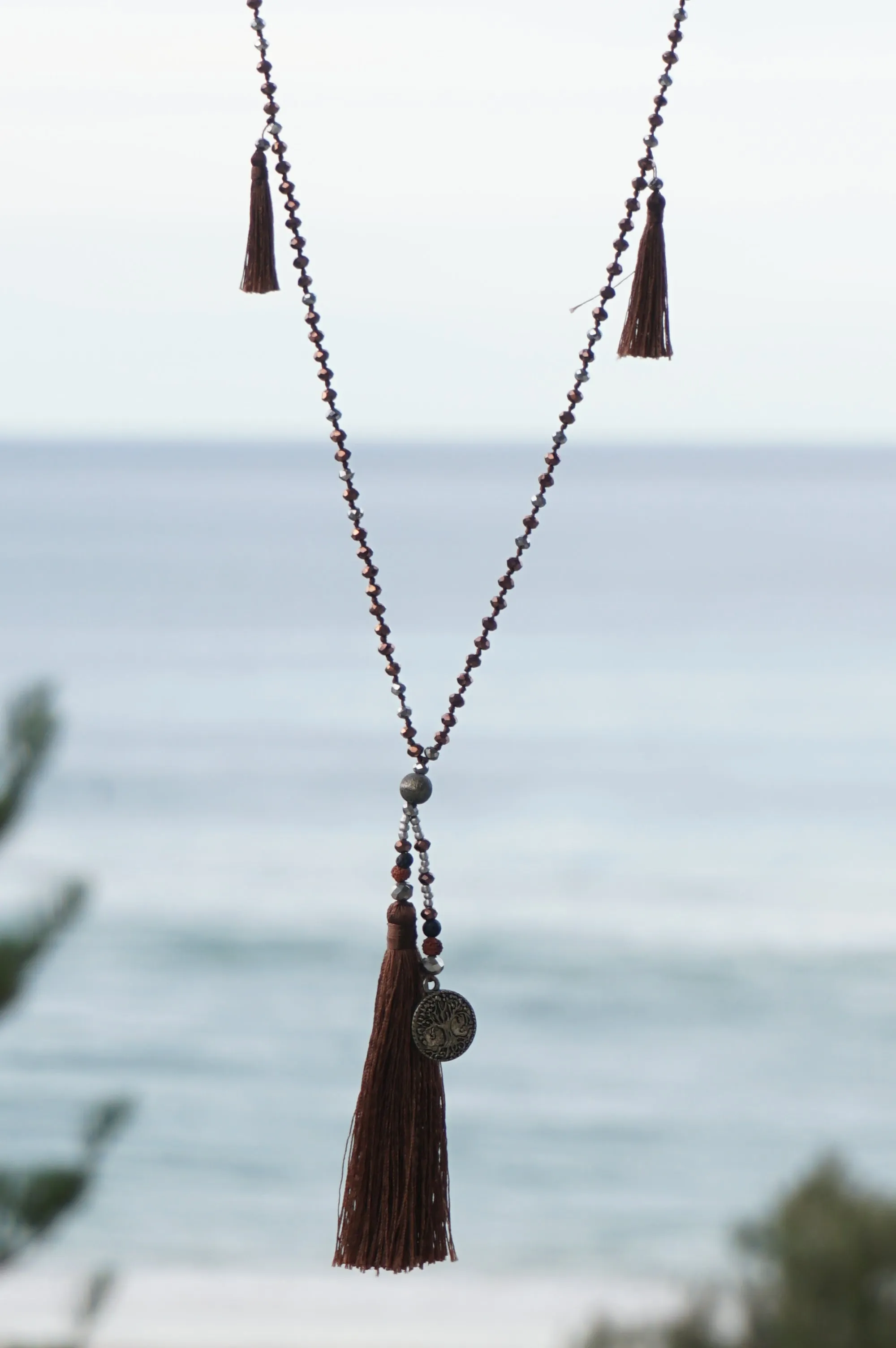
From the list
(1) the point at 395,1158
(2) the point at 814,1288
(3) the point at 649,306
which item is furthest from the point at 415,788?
(2) the point at 814,1288

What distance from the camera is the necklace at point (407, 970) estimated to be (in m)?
1.25

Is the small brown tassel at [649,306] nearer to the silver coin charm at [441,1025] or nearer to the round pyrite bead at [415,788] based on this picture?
the round pyrite bead at [415,788]

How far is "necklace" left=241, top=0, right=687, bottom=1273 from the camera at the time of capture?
1251 mm

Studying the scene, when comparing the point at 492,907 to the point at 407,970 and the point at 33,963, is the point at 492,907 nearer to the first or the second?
the point at 33,963

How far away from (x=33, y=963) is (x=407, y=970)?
1605 millimetres

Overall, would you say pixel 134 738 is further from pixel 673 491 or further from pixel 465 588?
pixel 673 491

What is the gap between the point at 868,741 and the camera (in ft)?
36.0

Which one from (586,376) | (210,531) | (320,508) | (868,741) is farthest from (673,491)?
(586,376)

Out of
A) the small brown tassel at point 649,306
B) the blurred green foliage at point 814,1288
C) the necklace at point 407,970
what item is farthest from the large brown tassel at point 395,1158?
the blurred green foliage at point 814,1288

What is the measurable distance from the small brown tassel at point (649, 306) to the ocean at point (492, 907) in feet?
4.39

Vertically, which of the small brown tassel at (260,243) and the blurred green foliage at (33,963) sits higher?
the small brown tassel at (260,243)

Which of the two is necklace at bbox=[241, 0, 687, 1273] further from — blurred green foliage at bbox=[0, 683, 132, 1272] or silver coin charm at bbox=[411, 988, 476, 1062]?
blurred green foliage at bbox=[0, 683, 132, 1272]

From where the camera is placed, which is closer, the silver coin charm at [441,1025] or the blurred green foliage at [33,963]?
the silver coin charm at [441,1025]

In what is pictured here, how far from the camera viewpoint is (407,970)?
1.30 m
